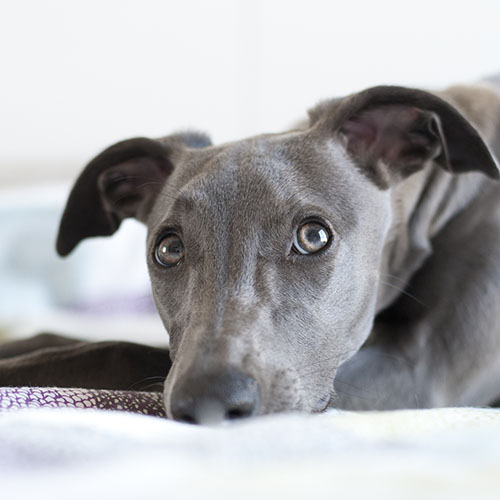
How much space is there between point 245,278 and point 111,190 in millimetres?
798

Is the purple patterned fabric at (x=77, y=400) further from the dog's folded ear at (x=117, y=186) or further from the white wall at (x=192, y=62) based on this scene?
the white wall at (x=192, y=62)

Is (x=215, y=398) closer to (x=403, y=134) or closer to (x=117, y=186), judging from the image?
(x=403, y=134)

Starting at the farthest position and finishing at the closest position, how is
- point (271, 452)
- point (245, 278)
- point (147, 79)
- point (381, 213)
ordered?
1. point (147, 79)
2. point (381, 213)
3. point (245, 278)
4. point (271, 452)

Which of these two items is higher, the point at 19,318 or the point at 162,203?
the point at 162,203

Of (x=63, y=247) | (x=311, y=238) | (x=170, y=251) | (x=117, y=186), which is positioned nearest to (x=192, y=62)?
(x=117, y=186)

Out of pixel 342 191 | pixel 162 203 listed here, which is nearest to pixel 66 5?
pixel 162 203

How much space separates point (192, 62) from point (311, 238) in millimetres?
3310

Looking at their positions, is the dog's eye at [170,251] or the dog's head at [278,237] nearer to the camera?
the dog's head at [278,237]

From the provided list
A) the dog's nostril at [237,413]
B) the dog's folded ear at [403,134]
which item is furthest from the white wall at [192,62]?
the dog's nostril at [237,413]

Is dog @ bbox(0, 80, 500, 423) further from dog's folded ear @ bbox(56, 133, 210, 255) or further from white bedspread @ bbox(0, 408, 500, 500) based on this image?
white bedspread @ bbox(0, 408, 500, 500)

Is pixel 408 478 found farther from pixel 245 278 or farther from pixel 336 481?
pixel 245 278

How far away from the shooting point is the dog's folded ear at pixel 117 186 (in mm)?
1886

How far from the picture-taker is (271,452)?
0.72 meters

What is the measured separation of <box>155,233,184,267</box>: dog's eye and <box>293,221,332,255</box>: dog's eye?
26cm
